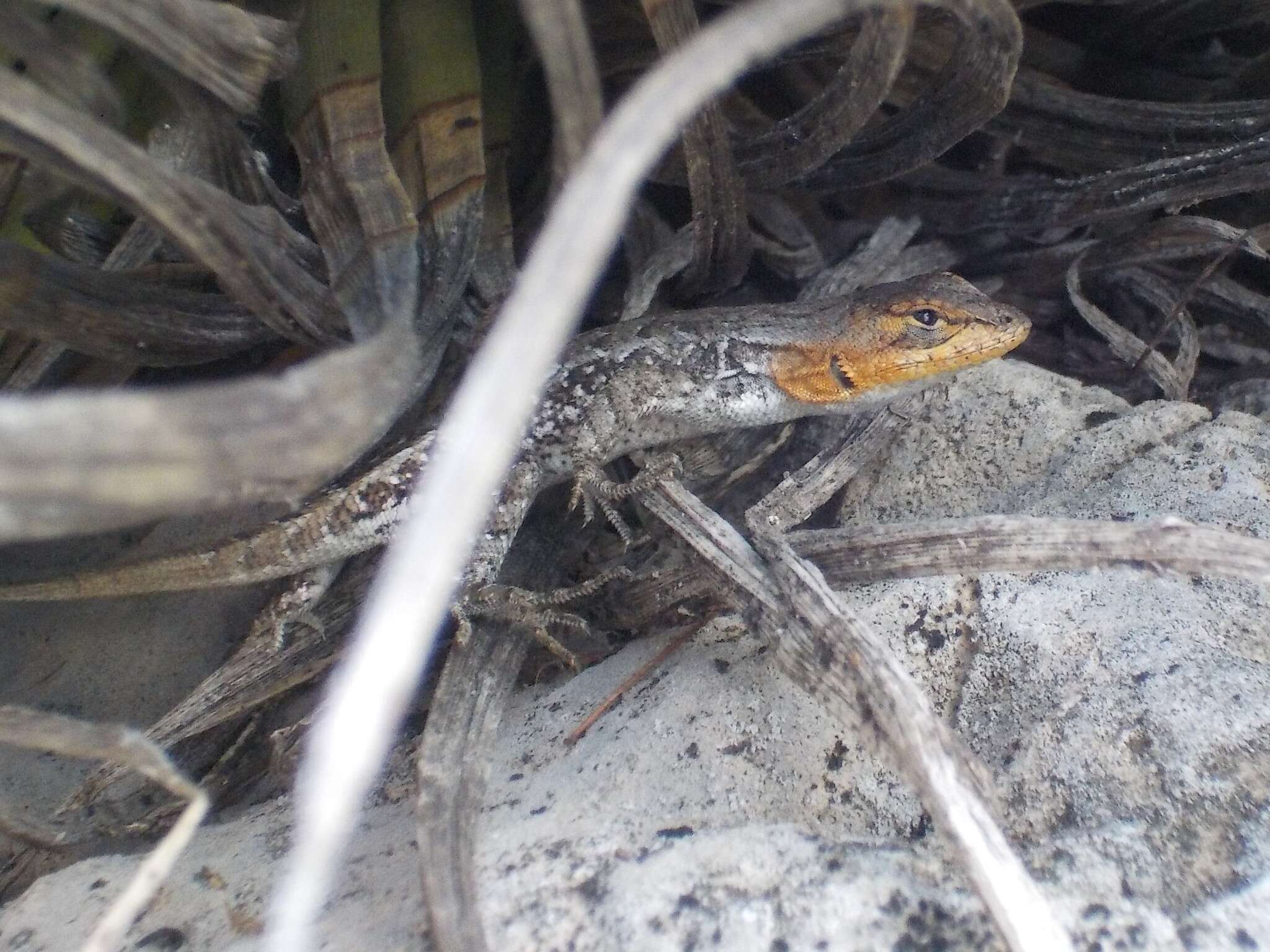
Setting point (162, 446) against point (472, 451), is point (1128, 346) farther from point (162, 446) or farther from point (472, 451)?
point (162, 446)

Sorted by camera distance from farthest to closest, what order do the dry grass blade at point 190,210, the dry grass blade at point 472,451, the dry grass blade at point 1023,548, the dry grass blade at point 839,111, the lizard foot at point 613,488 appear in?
the lizard foot at point 613,488 < the dry grass blade at point 839,111 < the dry grass blade at point 1023,548 < the dry grass blade at point 190,210 < the dry grass blade at point 472,451

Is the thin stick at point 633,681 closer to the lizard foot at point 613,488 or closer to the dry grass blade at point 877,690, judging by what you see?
the dry grass blade at point 877,690

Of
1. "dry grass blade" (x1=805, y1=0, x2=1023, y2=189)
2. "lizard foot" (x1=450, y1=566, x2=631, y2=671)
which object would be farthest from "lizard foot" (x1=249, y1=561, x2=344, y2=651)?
"dry grass blade" (x1=805, y1=0, x2=1023, y2=189)

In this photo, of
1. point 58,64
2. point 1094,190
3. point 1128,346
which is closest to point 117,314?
point 58,64

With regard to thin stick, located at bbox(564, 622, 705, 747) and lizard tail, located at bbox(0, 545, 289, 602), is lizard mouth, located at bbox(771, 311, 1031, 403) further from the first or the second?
lizard tail, located at bbox(0, 545, 289, 602)

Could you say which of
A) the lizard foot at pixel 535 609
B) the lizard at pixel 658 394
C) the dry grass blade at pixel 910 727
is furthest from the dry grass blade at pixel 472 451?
the lizard at pixel 658 394

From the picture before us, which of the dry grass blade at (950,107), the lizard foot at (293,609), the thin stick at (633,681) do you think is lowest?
the thin stick at (633,681)

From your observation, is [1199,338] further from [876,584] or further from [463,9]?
[463,9]

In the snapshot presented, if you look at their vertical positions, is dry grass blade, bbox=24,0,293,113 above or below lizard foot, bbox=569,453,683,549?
above
